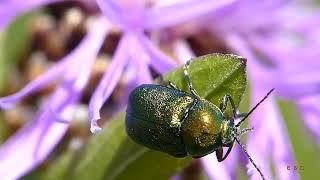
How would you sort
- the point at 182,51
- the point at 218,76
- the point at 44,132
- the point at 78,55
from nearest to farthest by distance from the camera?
Answer: the point at 218,76
the point at 44,132
the point at 78,55
the point at 182,51

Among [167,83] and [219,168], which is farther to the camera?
[219,168]

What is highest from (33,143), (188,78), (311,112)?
(188,78)

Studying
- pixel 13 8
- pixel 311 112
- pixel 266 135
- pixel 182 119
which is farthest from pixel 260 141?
pixel 13 8

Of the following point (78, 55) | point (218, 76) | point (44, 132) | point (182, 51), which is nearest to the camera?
point (218, 76)

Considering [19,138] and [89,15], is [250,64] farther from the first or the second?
[19,138]

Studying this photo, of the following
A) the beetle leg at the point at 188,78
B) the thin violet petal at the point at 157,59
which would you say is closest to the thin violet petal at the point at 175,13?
the thin violet petal at the point at 157,59

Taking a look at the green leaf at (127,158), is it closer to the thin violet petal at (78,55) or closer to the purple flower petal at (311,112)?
the thin violet petal at (78,55)

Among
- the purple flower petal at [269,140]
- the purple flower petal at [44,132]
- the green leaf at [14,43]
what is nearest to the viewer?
the purple flower petal at [44,132]

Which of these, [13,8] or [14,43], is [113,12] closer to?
[13,8]

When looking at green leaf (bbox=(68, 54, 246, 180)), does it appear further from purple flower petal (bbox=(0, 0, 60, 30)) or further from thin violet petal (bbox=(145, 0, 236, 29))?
purple flower petal (bbox=(0, 0, 60, 30))
